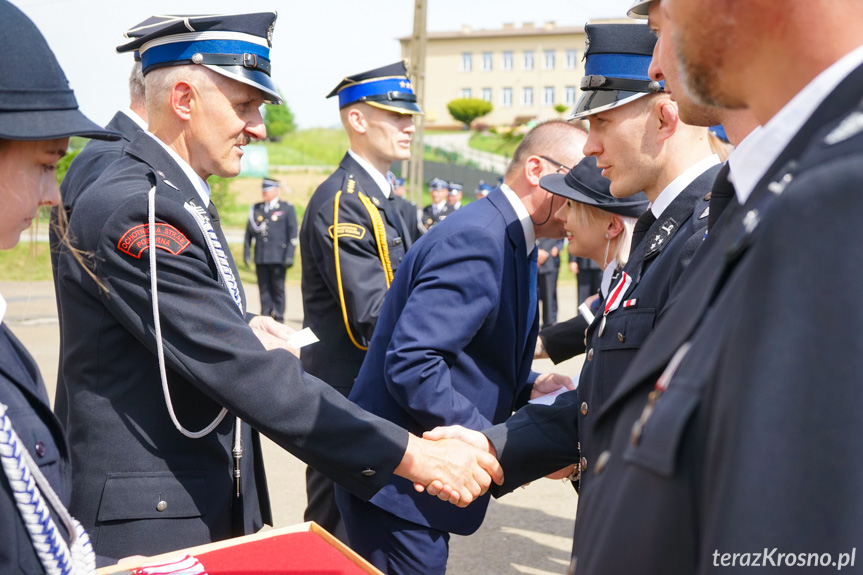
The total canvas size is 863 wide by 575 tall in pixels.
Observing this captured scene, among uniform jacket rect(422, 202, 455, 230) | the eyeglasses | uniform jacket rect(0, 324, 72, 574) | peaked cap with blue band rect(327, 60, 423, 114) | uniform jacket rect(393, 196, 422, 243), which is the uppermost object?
peaked cap with blue band rect(327, 60, 423, 114)

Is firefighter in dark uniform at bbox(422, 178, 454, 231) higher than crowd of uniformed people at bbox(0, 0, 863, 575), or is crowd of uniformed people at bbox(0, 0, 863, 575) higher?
crowd of uniformed people at bbox(0, 0, 863, 575)

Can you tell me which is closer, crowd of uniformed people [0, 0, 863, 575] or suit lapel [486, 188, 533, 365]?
crowd of uniformed people [0, 0, 863, 575]

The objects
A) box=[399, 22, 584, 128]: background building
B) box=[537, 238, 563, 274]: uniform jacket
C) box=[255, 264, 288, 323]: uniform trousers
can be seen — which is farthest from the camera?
box=[399, 22, 584, 128]: background building

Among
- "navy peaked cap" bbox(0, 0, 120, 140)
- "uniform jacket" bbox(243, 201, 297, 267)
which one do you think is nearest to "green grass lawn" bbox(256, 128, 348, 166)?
"uniform jacket" bbox(243, 201, 297, 267)

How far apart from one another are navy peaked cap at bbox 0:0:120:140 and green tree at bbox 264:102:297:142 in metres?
55.4

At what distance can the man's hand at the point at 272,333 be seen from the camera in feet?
7.42

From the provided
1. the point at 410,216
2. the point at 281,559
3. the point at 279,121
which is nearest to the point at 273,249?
the point at 410,216

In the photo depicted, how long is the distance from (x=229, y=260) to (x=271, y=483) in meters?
3.30

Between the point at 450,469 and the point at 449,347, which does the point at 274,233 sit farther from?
the point at 450,469

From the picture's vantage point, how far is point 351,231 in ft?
13.9

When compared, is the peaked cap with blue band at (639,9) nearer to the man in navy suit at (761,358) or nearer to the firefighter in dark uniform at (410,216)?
the man in navy suit at (761,358)

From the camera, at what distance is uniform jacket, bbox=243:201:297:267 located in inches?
498

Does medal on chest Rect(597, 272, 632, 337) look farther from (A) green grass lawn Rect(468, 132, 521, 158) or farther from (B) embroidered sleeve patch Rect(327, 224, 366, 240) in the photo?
(A) green grass lawn Rect(468, 132, 521, 158)

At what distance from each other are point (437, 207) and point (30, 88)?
15.1 metres
